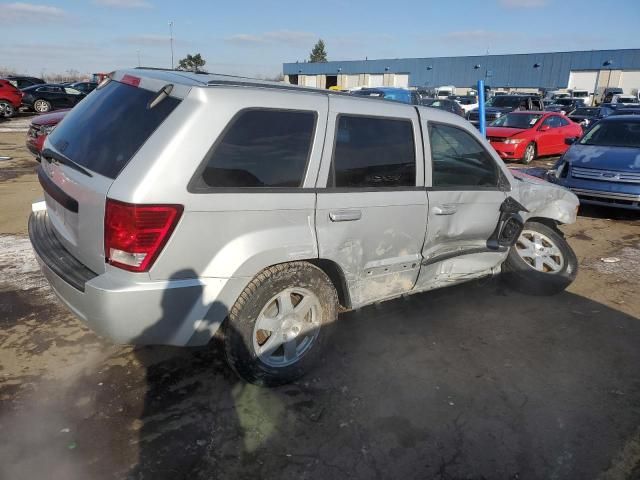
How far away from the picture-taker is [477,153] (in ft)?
13.3

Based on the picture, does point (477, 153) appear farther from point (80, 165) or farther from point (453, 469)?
point (80, 165)

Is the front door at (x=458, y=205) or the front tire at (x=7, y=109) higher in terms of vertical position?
the front door at (x=458, y=205)

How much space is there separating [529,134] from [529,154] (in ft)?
1.98

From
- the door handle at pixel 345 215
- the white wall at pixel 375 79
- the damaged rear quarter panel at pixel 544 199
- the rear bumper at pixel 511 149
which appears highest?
the white wall at pixel 375 79

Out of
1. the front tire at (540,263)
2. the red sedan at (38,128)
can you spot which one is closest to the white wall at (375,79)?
the red sedan at (38,128)

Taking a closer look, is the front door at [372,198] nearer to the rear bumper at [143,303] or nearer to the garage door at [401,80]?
the rear bumper at [143,303]

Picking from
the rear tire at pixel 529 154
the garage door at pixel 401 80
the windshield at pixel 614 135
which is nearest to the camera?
the windshield at pixel 614 135

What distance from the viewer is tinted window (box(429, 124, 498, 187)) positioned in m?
3.69

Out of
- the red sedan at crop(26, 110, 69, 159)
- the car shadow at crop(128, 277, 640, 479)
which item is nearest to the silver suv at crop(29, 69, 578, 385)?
the car shadow at crop(128, 277, 640, 479)

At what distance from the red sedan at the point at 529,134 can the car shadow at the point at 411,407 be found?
34.1 ft

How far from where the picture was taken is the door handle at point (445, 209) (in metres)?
3.63

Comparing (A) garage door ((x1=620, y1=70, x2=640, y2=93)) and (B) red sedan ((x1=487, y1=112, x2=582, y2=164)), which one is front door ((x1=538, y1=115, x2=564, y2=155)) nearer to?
(B) red sedan ((x1=487, y1=112, x2=582, y2=164))

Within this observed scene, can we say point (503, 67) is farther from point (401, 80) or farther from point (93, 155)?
point (93, 155)

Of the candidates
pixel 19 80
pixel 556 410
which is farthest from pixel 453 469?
pixel 19 80
